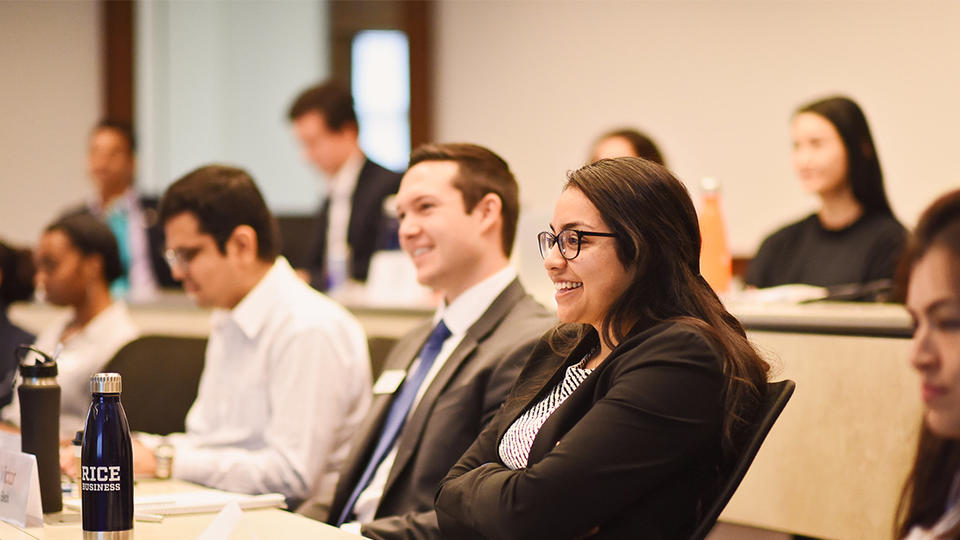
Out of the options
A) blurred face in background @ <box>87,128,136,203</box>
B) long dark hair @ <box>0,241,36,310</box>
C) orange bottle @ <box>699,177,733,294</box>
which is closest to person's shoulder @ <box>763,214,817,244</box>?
orange bottle @ <box>699,177,733,294</box>

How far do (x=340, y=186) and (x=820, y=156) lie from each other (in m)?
2.17

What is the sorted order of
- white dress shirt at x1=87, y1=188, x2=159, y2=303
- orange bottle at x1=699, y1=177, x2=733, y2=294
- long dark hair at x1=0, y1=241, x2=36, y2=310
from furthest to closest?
white dress shirt at x1=87, y1=188, x2=159, y2=303
long dark hair at x1=0, y1=241, x2=36, y2=310
orange bottle at x1=699, y1=177, x2=733, y2=294

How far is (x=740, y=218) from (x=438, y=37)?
2245 millimetres

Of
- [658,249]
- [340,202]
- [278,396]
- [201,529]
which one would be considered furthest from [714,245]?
[340,202]

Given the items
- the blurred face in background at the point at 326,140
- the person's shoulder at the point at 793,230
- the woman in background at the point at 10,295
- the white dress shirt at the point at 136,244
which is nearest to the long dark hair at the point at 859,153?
the person's shoulder at the point at 793,230

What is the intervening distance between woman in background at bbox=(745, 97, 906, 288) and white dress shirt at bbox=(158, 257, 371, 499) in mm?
1497

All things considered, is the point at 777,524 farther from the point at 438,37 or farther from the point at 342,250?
the point at 438,37

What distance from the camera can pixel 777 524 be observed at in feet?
7.37

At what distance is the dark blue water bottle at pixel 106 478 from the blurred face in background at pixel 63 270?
75.9 inches

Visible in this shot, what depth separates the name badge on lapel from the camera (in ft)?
7.75

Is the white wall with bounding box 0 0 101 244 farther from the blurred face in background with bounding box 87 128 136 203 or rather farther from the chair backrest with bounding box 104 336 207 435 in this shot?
the chair backrest with bounding box 104 336 207 435

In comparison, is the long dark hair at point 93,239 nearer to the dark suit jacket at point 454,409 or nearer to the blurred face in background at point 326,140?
the blurred face in background at point 326,140

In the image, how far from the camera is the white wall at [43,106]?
6586 millimetres

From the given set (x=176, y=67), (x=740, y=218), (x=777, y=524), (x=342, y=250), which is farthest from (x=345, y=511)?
(x=176, y=67)
